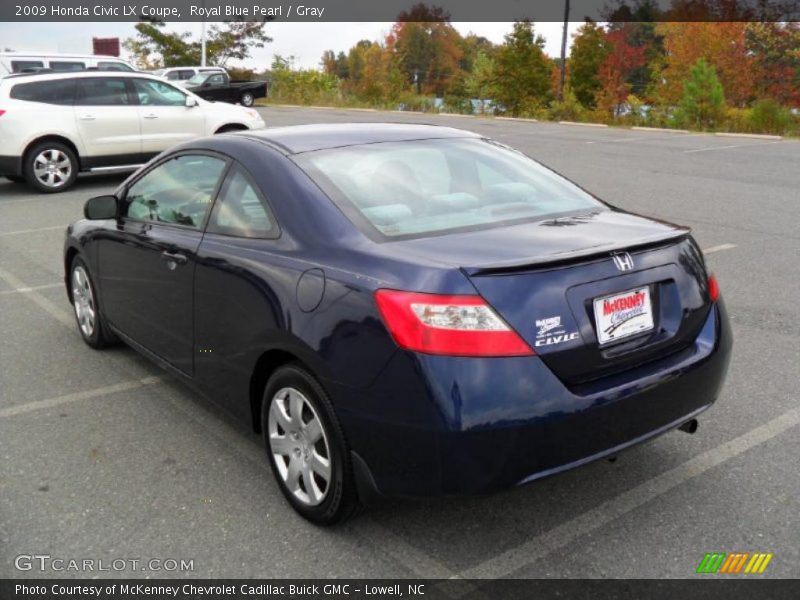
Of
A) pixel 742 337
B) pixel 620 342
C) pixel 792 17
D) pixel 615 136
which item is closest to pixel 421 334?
pixel 620 342

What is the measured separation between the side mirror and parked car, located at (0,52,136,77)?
615 inches

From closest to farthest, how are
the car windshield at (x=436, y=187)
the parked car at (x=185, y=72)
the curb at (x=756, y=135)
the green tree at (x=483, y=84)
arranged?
the car windshield at (x=436, y=187) → the curb at (x=756, y=135) → the parked car at (x=185, y=72) → the green tree at (x=483, y=84)

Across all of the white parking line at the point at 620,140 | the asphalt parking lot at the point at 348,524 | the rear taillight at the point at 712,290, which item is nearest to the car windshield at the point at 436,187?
the rear taillight at the point at 712,290

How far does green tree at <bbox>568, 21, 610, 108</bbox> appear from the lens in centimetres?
5619

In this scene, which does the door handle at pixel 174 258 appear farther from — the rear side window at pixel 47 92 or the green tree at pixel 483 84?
the green tree at pixel 483 84

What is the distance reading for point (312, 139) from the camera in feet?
12.8

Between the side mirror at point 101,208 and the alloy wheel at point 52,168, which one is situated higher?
the side mirror at point 101,208

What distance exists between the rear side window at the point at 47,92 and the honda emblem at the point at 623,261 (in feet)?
37.8

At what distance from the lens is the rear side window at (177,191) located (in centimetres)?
402

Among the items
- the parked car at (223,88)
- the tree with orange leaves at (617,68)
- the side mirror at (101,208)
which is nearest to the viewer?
the side mirror at (101,208)

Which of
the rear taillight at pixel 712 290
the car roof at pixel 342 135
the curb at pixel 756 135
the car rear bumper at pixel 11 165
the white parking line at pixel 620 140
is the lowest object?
the car rear bumper at pixel 11 165

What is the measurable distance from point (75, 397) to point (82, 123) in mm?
9019

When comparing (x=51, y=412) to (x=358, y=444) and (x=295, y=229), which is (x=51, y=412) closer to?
(x=295, y=229)
